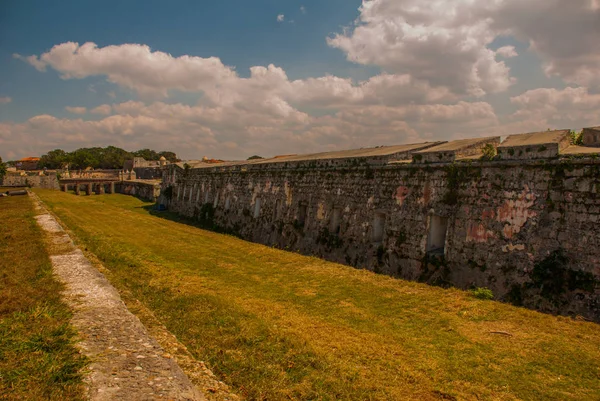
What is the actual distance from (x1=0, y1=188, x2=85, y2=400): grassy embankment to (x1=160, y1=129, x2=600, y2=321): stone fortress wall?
28.6 ft

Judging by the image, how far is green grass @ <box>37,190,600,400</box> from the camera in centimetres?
481

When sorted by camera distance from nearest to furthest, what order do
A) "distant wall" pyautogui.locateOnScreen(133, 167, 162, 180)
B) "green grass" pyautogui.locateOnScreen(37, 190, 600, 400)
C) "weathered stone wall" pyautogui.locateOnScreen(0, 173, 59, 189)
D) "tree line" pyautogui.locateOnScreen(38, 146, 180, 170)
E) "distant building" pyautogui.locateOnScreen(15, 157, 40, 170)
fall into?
"green grass" pyautogui.locateOnScreen(37, 190, 600, 400), "weathered stone wall" pyautogui.locateOnScreen(0, 173, 59, 189), "distant wall" pyautogui.locateOnScreen(133, 167, 162, 180), "tree line" pyautogui.locateOnScreen(38, 146, 180, 170), "distant building" pyautogui.locateOnScreen(15, 157, 40, 170)

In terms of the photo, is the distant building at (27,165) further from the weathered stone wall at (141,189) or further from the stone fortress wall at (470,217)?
the stone fortress wall at (470,217)

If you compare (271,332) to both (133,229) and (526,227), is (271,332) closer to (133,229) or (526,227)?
(526,227)

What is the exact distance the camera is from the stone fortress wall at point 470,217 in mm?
7922

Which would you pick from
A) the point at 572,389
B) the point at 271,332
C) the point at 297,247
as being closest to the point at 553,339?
the point at 572,389

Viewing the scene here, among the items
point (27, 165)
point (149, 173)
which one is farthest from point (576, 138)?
point (27, 165)

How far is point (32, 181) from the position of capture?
47.7 meters

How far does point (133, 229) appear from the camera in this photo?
19.1 m

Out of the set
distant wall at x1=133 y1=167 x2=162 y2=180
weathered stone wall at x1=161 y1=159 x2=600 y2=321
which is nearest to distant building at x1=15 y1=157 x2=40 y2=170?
distant wall at x1=133 y1=167 x2=162 y2=180

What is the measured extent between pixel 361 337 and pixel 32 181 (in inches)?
2156

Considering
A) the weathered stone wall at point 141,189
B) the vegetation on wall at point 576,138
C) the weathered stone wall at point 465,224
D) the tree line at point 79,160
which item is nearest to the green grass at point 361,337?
the weathered stone wall at point 465,224

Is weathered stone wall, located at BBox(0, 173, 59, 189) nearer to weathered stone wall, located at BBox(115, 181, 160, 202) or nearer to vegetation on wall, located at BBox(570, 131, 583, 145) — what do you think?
weathered stone wall, located at BBox(115, 181, 160, 202)

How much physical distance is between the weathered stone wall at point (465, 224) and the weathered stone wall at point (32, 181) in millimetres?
44259
